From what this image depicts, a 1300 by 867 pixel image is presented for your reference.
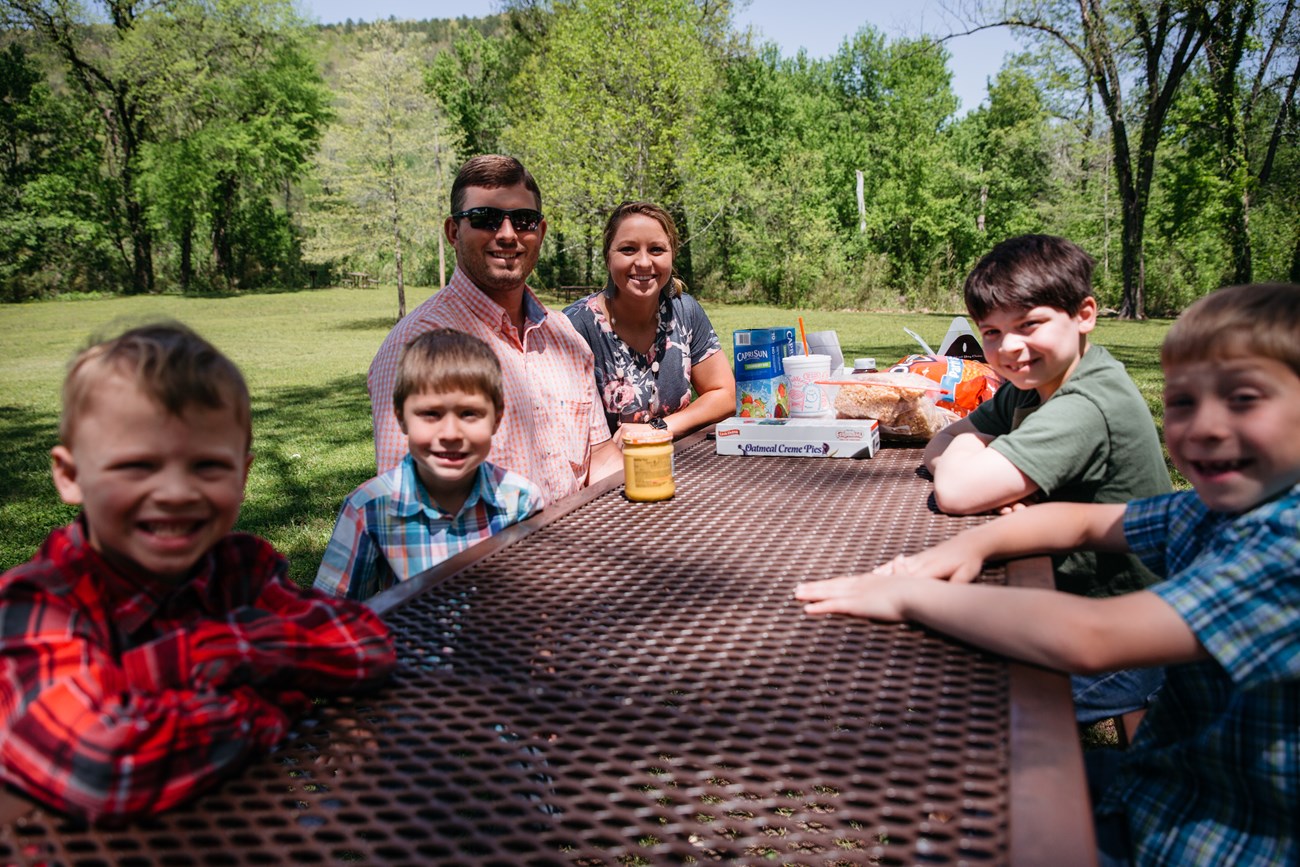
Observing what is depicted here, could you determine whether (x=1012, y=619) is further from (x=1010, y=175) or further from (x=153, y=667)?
(x=1010, y=175)

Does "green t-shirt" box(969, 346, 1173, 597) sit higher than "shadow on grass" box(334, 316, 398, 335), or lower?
lower

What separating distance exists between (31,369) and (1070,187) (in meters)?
34.1

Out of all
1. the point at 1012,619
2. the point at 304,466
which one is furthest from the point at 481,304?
the point at 304,466

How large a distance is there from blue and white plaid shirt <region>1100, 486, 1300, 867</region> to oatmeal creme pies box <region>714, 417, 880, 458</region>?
1414mm

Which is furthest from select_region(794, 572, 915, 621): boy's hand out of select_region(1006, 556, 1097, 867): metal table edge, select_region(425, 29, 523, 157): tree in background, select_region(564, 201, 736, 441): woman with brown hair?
select_region(425, 29, 523, 157): tree in background

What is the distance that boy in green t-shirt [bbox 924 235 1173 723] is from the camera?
2.09 meters

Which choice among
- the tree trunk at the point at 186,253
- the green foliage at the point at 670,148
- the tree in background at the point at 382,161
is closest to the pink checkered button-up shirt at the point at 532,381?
the green foliage at the point at 670,148

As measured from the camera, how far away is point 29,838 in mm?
896

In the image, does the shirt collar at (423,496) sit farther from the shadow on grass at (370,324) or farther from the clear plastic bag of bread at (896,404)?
the shadow on grass at (370,324)

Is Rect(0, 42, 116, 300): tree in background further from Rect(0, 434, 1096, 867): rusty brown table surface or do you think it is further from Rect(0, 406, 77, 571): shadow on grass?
Rect(0, 434, 1096, 867): rusty brown table surface

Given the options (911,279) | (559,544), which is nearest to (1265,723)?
(559,544)

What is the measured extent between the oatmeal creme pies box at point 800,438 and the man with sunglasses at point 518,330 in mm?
523

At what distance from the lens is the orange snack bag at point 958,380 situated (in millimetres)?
3193

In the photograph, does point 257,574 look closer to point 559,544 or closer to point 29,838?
point 29,838
